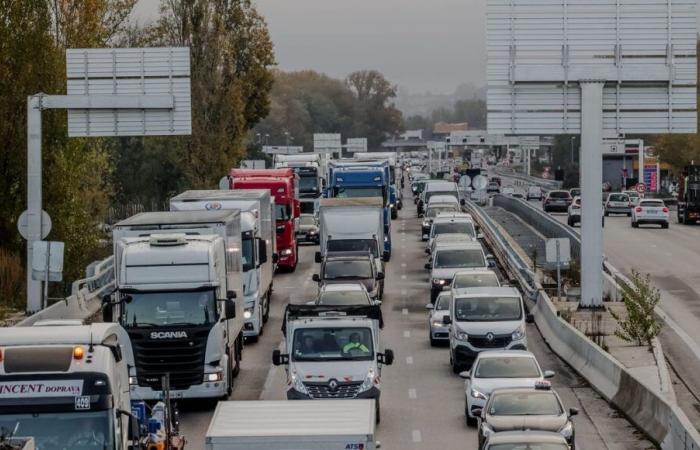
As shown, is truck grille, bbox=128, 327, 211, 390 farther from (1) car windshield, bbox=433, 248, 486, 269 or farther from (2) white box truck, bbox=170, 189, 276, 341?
(1) car windshield, bbox=433, 248, 486, 269

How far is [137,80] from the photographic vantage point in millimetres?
42000

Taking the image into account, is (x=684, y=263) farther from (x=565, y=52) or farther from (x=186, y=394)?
(x=186, y=394)

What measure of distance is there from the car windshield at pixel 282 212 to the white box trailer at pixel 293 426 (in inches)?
1472

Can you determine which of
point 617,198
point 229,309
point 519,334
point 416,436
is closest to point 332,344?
point 229,309

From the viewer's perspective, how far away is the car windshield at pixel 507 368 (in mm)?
28047

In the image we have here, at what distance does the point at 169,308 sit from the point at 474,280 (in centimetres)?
1438

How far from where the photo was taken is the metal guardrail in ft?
128

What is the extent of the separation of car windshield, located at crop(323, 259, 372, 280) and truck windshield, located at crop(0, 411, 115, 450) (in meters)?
26.5

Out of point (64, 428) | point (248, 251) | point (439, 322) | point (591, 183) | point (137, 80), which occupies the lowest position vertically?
point (439, 322)

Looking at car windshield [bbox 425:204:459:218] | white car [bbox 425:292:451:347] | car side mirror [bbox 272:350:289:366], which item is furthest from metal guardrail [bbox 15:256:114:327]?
car windshield [bbox 425:204:459:218]

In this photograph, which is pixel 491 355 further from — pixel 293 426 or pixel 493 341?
pixel 293 426

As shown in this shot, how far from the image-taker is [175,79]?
1652 inches

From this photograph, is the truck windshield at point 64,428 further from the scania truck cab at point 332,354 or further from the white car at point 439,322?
the white car at point 439,322

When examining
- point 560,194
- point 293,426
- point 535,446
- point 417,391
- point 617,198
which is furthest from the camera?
point 560,194
